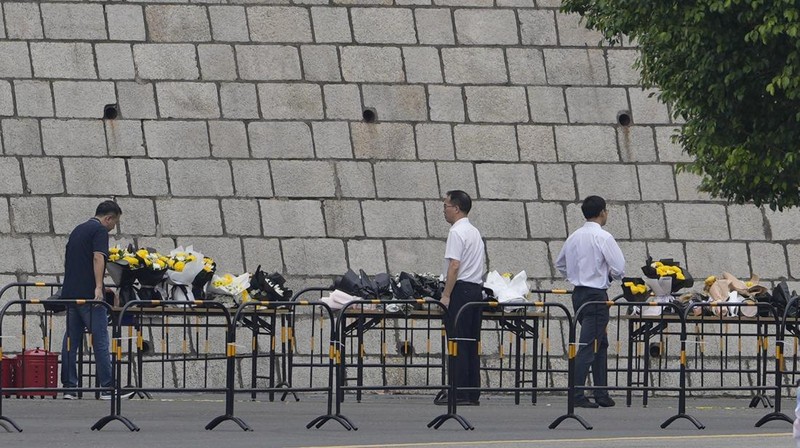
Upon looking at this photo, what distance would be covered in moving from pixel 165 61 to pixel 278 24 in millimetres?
1495

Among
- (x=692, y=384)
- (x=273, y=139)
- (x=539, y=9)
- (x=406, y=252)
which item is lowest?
(x=692, y=384)

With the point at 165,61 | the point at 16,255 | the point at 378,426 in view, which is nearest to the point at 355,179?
the point at 165,61

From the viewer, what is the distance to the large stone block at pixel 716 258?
72.8 feet

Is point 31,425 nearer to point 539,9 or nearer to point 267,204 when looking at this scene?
point 267,204

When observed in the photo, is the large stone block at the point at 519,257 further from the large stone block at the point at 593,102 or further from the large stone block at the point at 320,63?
the large stone block at the point at 320,63

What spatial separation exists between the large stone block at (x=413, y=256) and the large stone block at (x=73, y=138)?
3.68 metres

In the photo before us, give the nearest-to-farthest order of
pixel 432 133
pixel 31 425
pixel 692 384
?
pixel 31 425, pixel 692 384, pixel 432 133

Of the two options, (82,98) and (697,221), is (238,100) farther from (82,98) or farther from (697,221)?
(697,221)

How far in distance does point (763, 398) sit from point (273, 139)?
7.03 metres

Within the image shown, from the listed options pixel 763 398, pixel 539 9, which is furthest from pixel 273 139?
pixel 763 398

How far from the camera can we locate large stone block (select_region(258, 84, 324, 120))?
2231cm

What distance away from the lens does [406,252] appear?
72.2 feet

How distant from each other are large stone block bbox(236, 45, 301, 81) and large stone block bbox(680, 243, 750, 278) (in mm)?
5340

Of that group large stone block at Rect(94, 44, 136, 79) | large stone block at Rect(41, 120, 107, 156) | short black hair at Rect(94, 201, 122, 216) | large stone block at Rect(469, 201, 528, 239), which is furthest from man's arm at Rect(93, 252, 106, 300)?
large stone block at Rect(469, 201, 528, 239)
